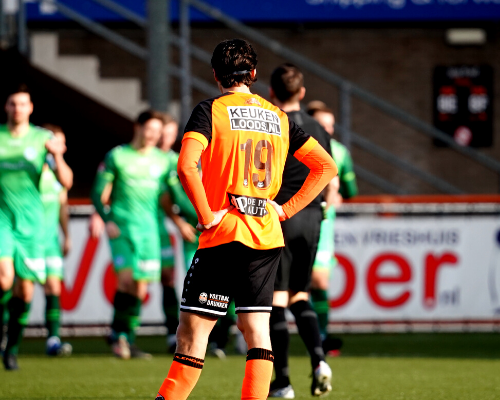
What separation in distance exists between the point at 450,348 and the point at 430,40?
27.9 ft

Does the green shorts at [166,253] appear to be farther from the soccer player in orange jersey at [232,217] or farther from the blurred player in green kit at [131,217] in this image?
the soccer player in orange jersey at [232,217]

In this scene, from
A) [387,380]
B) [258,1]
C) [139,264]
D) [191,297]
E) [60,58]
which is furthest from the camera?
[258,1]

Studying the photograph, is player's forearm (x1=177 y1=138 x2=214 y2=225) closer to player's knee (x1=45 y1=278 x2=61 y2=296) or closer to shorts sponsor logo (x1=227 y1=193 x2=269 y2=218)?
shorts sponsor logo (x1=227 y1=193 x2=269 y2=218)

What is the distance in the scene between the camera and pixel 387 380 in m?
7.07

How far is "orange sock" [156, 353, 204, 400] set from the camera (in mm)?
4277

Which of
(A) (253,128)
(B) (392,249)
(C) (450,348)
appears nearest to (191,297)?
(A) (253,128)

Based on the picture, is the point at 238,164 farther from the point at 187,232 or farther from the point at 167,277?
the point at 167,277

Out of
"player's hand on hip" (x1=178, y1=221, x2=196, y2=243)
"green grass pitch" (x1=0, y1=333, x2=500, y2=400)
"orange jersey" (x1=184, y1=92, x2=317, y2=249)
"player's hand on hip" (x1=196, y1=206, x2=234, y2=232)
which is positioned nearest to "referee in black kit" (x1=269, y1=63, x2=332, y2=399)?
"green grass pitch" (x1=0, y1=333, x2=500, y2=400)

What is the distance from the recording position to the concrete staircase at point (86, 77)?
13219 millimetres

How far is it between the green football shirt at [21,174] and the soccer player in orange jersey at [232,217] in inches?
136

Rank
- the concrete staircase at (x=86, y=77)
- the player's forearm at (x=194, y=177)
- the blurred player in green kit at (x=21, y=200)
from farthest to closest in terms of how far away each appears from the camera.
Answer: the concrete staircase at (x=86, y=77), the blurred player in green kit at (x=21, y=200), the player's forearm at (x=194, y=177)

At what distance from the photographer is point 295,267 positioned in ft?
20.1

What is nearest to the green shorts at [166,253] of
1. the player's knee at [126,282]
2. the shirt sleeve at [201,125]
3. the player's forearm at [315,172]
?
the player's knee at [126,282]

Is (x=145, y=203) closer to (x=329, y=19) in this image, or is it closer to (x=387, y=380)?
(x=387, y=380)
